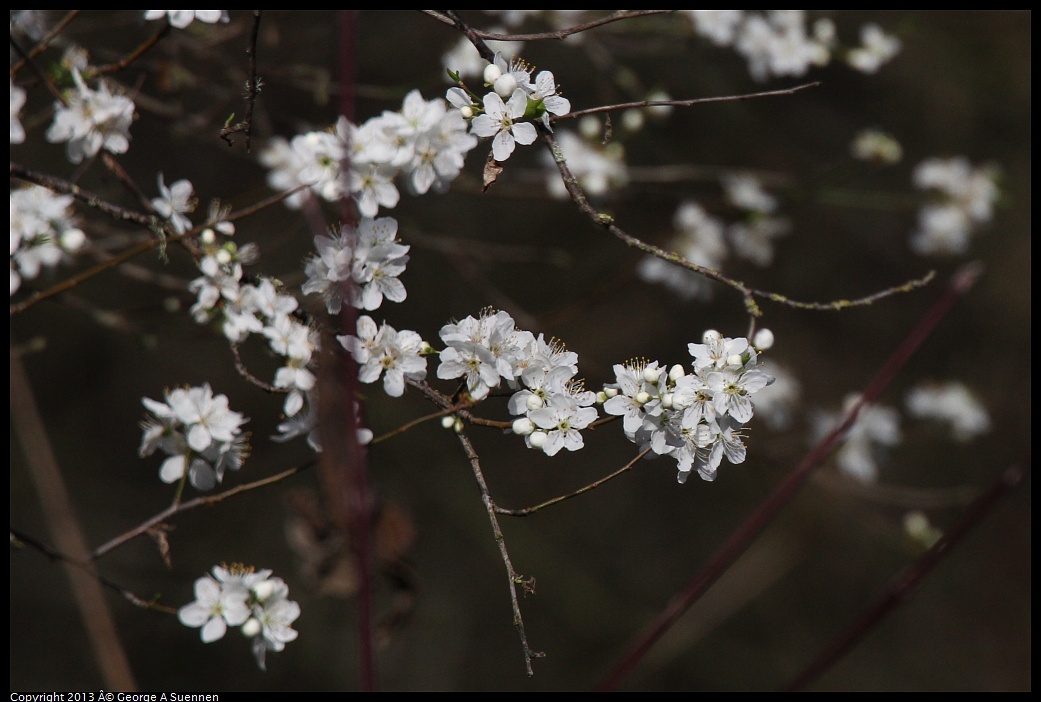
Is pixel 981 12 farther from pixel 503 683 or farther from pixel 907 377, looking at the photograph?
pixel 503 683

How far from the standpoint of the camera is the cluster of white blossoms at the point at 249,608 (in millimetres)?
1550

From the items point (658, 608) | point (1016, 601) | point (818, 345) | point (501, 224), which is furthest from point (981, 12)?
point (658, 608)

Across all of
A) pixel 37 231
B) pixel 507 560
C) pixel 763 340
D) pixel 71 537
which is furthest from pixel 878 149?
pixel 71 537

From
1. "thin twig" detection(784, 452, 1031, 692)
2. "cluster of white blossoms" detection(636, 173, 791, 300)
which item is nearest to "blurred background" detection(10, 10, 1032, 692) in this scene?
"cluster of white blossoms" detection(636, 173, 791, 300)

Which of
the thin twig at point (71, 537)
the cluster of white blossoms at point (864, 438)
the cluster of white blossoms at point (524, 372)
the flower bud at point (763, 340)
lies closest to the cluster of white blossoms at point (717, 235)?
the cluster of white blossoms at point (864, 438)

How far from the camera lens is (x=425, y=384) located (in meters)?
1.49

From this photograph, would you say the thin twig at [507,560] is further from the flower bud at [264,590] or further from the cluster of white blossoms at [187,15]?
the cluster of white blossoms at [187,15]

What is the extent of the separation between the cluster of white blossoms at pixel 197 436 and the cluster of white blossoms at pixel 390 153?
484mm

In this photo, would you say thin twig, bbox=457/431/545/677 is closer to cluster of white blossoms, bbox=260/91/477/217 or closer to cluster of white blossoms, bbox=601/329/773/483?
cluster of white blossoms, bbox=601/329/773/483

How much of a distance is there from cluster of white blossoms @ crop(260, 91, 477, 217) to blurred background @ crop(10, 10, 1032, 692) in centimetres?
158

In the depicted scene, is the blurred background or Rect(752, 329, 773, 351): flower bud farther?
the blurred background

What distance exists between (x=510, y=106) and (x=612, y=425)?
3.01m

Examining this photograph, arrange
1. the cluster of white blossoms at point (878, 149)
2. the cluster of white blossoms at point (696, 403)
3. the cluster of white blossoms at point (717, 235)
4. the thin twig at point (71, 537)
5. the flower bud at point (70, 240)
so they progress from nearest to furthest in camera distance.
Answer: the cluster of white blossoms at point (696, 403)
the flower bud at point (70, 240)
the thin twig at point (71, 537)
the cluster of white blossoms at point (878, 149)
the cluster of white blossoms at point (717, 235)

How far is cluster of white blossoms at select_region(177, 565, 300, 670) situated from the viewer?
1550 mm
